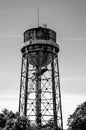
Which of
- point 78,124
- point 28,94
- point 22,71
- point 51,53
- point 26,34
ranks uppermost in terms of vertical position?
point 26,34

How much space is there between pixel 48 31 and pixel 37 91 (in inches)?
444

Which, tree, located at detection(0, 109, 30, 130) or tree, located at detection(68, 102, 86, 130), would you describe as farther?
tree, located at detection(68, 102, 86, 130)

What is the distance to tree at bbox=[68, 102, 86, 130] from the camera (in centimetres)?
4475

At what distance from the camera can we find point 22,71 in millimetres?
47438

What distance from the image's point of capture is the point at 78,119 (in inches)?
1781

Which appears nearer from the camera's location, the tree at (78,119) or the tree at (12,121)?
the tree at (12,121)

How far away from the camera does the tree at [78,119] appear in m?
44.8

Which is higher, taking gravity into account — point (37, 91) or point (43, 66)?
point (43, 66)

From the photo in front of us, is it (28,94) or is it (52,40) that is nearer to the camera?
(28,94)

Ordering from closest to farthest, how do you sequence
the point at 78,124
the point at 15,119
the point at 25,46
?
the point at 15,119 < the point at 78,124 < the point at 25,46

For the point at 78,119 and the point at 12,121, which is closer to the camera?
the point at 12,121

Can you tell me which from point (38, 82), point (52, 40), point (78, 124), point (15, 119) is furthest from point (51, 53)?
point (15, 119)

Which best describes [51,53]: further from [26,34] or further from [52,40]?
[26,34]

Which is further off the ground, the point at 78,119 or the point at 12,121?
the point at 12,121
